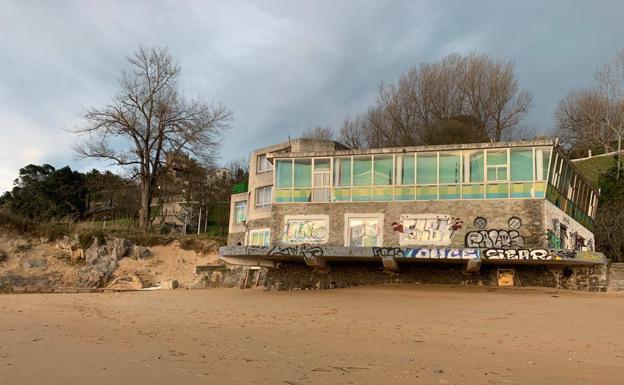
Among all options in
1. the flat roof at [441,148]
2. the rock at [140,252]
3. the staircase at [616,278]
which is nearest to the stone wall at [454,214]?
the flat roof at [441,148]

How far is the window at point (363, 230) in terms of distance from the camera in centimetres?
2541

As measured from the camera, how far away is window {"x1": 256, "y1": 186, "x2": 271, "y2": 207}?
1591 inches

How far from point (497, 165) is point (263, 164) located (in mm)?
21841

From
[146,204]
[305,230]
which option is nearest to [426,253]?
[305,230]

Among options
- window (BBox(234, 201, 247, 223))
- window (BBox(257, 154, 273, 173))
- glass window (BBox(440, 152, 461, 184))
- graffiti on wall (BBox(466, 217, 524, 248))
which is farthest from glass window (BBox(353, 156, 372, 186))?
window (BBox(234, 201, 247, 223))

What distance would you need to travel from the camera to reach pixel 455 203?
80.5ft

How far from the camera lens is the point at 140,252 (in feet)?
126

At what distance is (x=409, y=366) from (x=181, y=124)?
3957cm

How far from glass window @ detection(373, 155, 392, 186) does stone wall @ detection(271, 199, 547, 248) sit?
107 centimetres

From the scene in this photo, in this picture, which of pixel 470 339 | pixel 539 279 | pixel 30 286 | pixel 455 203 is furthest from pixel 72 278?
pixel 470 339

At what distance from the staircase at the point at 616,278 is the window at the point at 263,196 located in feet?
76.8

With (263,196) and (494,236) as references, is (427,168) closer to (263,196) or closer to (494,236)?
(494,236)

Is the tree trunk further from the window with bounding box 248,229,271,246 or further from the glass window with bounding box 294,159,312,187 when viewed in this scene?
the glass window with bounding box 294,159,312,187

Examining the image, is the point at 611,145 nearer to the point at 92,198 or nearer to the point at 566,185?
the point at 566,185
